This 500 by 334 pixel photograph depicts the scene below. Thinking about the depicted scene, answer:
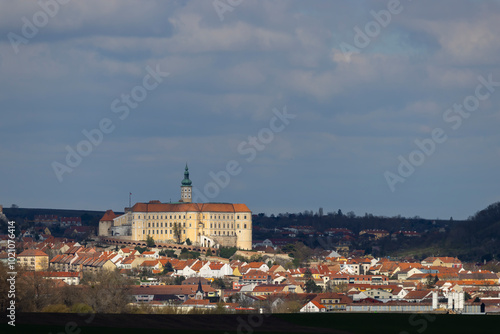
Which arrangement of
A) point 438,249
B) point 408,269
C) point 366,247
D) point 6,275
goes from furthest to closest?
point 366,247
point 438,249
point 408,269
point 6,275

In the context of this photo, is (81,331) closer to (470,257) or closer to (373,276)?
(373,276)

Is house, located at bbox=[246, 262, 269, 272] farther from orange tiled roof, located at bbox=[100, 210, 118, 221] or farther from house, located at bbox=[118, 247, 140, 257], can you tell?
orange tiled roof, located at bbox=[100, 210, 118, 221]

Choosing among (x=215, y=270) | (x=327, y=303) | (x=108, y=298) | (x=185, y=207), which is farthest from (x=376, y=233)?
(x=108, y=298)

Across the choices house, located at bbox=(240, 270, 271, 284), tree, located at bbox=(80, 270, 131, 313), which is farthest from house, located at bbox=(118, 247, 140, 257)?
tree, located at bbox=(80, 270, 131, 313)

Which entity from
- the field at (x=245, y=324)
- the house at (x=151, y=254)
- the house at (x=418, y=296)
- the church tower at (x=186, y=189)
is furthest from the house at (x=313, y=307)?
the church tower at (x=186, y=189)

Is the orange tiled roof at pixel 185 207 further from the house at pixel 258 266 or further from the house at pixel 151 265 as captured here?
the house at pixel 151 265

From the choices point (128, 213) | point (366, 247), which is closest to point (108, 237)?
point (128, 213)
